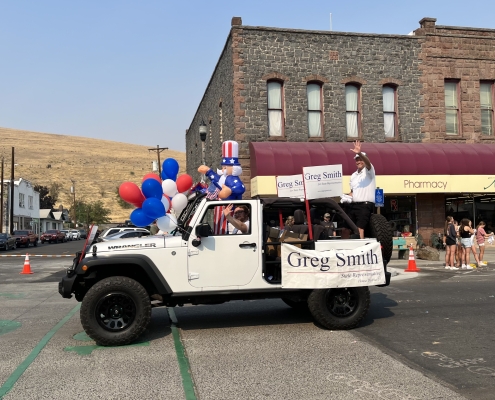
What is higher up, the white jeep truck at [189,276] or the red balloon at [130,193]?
the red balloon at [130,193]

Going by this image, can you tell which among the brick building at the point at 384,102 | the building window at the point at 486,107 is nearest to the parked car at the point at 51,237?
the brick building at the point at 384,102

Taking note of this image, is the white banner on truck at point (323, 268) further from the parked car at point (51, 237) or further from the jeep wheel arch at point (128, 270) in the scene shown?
the parked car at point (51, 237)

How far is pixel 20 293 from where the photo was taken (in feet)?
41.4

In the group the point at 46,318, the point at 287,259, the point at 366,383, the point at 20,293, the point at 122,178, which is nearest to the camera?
the point at 366,383

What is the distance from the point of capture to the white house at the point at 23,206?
6313 centimetres

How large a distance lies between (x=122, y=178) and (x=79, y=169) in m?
11.3

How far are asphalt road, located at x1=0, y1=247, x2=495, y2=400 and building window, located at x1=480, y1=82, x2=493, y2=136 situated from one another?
52.2ft

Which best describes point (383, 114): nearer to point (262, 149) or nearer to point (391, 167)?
point (391, 167)

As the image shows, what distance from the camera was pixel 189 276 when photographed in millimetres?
7129

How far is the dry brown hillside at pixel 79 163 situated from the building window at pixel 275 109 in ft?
240

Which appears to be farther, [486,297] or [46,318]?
[486,297]

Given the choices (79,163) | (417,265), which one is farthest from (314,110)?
(79,163)

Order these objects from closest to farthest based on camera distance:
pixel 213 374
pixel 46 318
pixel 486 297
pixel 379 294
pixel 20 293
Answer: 1. pixel 213 374
2. pixel 46 318
3. pixel 486 297
4. pixel 379 294
5. pixel 20 293

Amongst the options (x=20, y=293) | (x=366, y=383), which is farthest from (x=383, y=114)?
(x=366, y=383)
